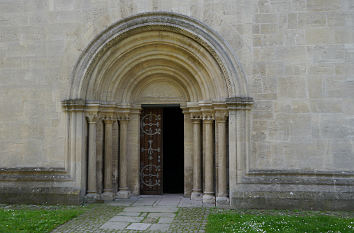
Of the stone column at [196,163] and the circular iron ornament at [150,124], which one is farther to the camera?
the circular iron ornament at [150,124]

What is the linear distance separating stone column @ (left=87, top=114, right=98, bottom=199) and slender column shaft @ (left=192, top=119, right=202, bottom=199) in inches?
93.0

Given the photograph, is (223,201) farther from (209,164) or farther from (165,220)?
(165,220)

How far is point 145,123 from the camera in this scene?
8.86m

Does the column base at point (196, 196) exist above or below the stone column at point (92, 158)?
below

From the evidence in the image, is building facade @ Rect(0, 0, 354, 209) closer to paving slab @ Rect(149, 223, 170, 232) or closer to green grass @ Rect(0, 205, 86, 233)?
green grass @ Rect(0, 205, 86, 233)

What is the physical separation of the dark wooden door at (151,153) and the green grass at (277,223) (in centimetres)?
256

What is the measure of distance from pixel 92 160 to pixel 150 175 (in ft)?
5.47

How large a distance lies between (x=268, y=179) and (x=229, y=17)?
3648 mm

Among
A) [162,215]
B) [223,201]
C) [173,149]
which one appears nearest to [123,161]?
[162,215]

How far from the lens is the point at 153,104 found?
8.60m

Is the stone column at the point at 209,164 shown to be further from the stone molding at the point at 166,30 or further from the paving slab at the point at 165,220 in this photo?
the paving slab at the point at 165,220

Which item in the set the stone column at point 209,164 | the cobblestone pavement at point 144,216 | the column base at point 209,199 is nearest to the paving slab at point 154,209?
the cobblestone pavement at point 144,216

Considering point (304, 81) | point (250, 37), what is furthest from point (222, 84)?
point (304, 81)

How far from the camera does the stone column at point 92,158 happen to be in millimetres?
7766
